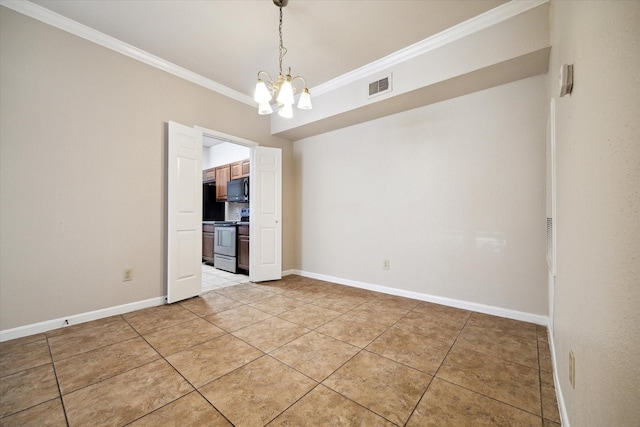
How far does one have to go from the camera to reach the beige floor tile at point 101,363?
163 centimetres

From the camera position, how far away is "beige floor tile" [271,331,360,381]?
1742mm

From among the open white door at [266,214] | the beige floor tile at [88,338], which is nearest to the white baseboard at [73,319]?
the beige floor tile at [88,338]

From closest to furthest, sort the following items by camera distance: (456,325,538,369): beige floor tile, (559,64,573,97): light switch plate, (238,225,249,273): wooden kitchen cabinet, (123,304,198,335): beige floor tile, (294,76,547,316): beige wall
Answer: (559,64,573,97): light switch plate → (456,325,538,369): beige floor tile → (123,304,198,335): beige floor tile → (294,76,547,316): beige wall → (238,225,249,273): wooden kitchen cabinet

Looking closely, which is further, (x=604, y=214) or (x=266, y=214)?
(x=266, y=214)

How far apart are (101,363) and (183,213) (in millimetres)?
1754

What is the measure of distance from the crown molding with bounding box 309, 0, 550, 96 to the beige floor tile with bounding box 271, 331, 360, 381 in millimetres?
3076

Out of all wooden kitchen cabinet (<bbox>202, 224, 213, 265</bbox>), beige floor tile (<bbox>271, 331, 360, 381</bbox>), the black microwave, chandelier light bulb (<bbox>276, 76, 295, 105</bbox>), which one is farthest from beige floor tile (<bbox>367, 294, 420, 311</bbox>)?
wooden kitchen cabinet (<bbox>202, 224, 213, 265</bbox>)

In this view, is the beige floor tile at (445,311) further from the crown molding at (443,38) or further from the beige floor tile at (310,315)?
the crown molding at (443,38)

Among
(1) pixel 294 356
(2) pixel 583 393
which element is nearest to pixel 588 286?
(2) pixel 583 393

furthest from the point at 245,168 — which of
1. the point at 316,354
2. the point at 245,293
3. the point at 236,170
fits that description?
the point at 316,354

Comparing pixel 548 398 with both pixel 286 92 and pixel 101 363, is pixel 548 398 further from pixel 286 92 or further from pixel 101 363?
pixel 101 363

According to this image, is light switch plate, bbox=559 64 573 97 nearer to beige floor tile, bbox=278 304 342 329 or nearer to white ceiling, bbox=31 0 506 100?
white ceiling, bbox=31 0 506 100

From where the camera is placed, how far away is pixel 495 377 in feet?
5.45

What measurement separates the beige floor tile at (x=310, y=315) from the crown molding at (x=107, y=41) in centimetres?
320
